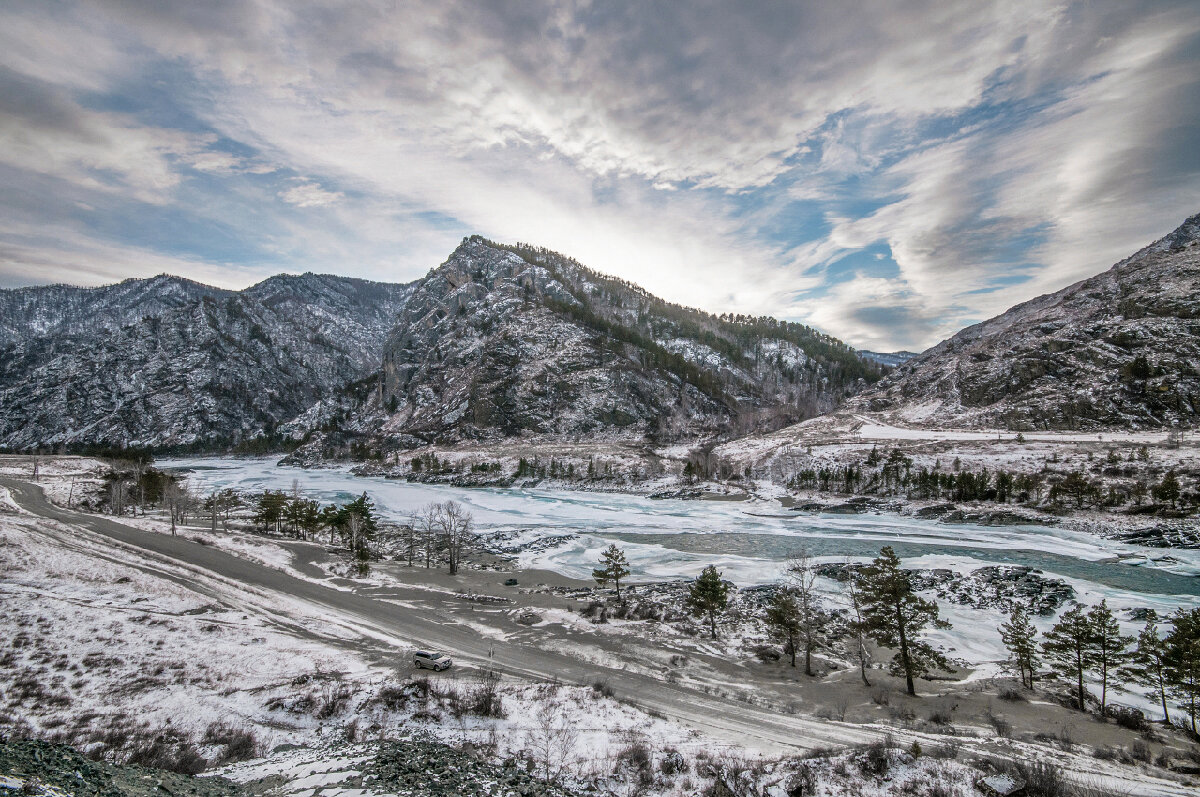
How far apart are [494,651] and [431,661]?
4.21 metres

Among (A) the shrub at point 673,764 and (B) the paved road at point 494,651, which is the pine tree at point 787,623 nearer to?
(B) the paved road at point 494,651

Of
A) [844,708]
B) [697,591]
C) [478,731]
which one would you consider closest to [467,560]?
[697,591]

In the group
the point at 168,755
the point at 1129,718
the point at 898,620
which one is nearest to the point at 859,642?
the point at 898,620

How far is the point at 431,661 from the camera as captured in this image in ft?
82.3

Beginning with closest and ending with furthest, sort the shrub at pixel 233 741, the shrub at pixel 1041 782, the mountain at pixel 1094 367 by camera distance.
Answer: the shrub at pixel 1041 782
the shrub at pixel 233 741
the mountain at pixel 1094 367

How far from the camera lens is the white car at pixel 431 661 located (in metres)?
25.0

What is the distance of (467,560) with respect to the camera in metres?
54.7

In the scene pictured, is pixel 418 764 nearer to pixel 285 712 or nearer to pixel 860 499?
pixel 285 712

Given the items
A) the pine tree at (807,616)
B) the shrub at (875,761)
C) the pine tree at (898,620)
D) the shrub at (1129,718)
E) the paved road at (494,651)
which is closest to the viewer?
the shrub at (875,761)

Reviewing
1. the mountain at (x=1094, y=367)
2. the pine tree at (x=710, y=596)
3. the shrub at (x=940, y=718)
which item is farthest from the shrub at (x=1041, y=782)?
the mountain at (x=1094, y=367)

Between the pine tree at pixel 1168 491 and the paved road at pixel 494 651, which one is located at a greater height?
the pine tree at pixel 1168 491

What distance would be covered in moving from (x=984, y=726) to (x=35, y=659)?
146 ft

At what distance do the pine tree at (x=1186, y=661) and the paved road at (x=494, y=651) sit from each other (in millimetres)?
14411

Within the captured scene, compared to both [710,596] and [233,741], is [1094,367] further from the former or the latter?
[233,741]
